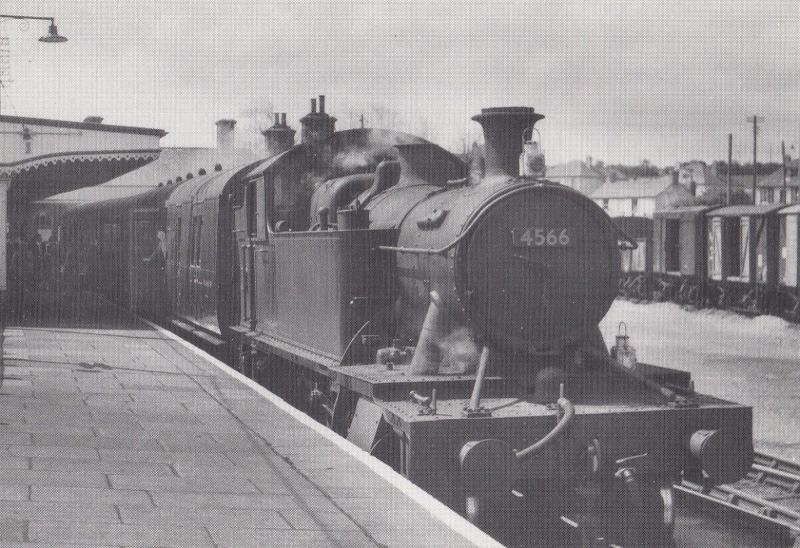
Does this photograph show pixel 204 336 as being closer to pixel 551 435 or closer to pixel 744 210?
pixel 551 435

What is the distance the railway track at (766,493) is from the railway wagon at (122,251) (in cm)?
1114

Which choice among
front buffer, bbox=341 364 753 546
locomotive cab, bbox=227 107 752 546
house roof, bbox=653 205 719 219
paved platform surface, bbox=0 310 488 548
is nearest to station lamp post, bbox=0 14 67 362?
paved platform surface, bbox=0 310 488 548

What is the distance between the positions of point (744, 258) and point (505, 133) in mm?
21057

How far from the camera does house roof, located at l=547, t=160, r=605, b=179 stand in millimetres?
101863

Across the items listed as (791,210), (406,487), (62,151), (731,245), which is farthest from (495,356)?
(731,245)

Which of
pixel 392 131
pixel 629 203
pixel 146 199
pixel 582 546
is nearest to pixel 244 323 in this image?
pixel 392 131

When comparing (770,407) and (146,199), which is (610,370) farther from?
(146,199)

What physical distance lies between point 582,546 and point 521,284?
189cm

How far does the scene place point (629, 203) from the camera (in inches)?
3258

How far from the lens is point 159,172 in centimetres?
4372

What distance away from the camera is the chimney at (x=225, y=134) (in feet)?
110

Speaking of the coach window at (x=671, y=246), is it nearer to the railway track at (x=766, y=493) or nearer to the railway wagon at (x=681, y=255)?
the railway wagon at (x=681, y=255)

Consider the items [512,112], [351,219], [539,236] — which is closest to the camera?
[539,236]

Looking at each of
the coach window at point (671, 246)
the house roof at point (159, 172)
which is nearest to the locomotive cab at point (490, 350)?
the coach window at point (671, 246)
